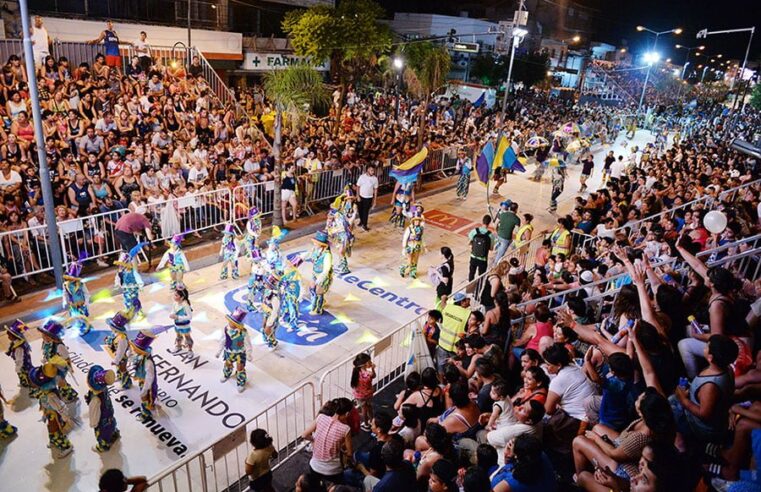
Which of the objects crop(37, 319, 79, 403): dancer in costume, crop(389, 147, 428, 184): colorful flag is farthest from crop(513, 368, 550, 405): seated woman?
crop(389, 147, 428, 184): colorful flag

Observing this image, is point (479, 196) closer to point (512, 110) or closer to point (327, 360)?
point (327, 360)

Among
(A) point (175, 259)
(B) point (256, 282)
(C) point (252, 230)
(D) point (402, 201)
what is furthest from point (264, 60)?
(B) point (256, 282)

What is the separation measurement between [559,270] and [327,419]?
5360 mm

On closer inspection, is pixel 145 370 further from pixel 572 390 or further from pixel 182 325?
pixel 572 390

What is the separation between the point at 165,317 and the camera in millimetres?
9492

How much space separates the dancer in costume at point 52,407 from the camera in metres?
6.15

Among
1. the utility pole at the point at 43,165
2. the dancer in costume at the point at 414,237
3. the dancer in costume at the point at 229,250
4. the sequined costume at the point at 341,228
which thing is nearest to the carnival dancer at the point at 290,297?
the dancer in costume at the point at 229,250

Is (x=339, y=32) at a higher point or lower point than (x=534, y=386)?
higher

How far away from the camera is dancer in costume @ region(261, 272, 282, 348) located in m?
8.64

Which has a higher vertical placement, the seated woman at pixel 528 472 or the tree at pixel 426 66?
the tree at pixel 426 66

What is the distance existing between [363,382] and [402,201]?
8231 mm

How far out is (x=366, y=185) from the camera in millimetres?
13859

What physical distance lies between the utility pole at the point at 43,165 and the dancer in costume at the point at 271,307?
12.0ft

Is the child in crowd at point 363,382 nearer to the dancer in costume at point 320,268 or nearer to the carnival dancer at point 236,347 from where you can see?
the carnival dancer at point 236,347
